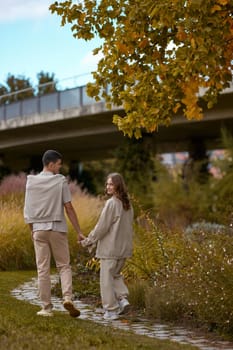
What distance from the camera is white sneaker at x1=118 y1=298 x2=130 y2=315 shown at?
31.5 ft

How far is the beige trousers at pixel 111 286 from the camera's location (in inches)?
380

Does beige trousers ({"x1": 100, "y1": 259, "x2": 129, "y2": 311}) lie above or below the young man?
below

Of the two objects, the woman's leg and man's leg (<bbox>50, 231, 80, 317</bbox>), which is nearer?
man's leg (<bbox>50, 231, 80, 317</bbox>)

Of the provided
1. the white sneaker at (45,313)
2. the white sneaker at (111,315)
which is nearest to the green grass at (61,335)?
the white sneaker at (45,313)

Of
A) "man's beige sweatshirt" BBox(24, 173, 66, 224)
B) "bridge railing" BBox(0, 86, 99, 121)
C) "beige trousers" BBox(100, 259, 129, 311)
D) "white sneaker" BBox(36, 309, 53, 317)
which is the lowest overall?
"white sneaker" BBox(36, 309, 53, 317)

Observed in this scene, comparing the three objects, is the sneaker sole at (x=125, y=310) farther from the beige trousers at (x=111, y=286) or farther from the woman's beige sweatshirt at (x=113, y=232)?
the woman's beige sweatshirt at (x=113, y=232)

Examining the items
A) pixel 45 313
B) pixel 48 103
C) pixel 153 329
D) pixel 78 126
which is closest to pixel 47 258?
pixel 45 313

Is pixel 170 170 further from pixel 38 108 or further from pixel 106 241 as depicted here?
pixel 106 241

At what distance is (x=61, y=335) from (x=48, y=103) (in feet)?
101

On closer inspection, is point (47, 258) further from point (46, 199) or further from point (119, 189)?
point (119, 189)

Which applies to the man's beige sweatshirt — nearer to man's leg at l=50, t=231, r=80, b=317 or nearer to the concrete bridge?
man's leg at l=50, t=231, r=80, b=317

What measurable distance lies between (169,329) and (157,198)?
920 inches

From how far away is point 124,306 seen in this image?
9.59 meters

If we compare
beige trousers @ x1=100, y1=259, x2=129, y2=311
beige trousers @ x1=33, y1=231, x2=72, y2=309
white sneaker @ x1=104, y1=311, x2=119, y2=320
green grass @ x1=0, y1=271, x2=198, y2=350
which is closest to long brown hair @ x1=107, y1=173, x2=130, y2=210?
beige trousers @ x1=100, y1=259, x2=129, y2=311
